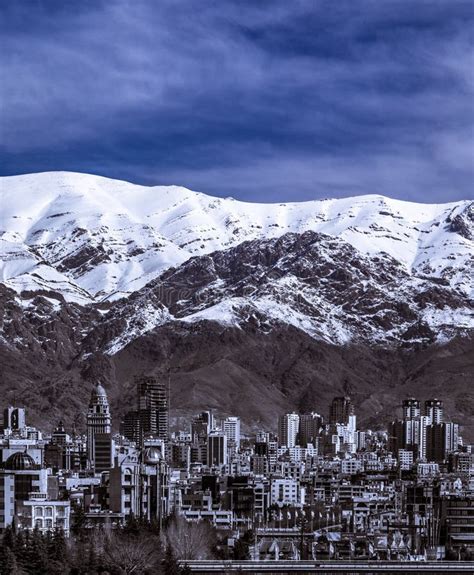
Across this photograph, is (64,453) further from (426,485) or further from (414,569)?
(414,569)

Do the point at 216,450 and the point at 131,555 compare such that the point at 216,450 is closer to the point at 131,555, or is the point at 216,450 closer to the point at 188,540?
the point at 188,540

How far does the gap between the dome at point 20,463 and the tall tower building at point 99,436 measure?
162 feet

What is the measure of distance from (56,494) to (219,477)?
40.3m

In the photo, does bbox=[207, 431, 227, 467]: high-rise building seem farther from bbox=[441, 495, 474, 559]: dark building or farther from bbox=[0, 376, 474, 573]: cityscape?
bbox=[441, 495, 474, 559]: dark building

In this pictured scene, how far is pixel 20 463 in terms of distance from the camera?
8931cm

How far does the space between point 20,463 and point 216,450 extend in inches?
4108

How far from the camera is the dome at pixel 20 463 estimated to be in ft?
292

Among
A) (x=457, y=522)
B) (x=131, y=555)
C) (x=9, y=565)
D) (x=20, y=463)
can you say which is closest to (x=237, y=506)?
(x=457, y=522)

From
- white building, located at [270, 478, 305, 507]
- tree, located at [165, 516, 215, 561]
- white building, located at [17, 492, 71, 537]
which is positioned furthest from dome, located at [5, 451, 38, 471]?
white building, located at [270, 478, 305, 507]

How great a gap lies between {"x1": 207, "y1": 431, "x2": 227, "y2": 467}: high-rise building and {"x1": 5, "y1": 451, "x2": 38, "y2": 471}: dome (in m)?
98.5

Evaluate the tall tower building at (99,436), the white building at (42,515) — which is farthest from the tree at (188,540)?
the tall tower building at (99,436)

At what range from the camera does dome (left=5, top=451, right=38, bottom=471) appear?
8905 cm

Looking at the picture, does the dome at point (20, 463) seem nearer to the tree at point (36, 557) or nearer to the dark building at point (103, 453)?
the tree at point (36, 557)

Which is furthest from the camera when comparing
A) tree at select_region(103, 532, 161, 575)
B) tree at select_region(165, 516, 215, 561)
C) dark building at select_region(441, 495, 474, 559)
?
dark building at select_region(441, 495, 474, 559)
